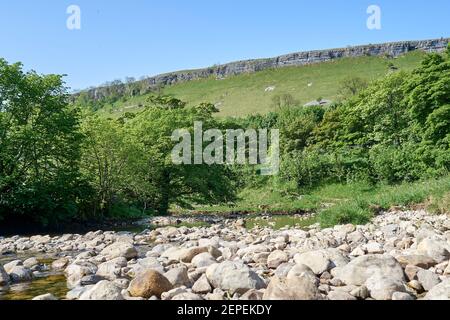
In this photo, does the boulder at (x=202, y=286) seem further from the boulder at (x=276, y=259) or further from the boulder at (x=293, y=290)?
the boulder at (x=276, y=259)

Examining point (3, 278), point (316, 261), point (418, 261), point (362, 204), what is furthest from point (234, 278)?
point (362, 204)

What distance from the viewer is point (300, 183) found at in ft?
129

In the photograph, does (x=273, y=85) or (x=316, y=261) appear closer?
(x=316, y=261)

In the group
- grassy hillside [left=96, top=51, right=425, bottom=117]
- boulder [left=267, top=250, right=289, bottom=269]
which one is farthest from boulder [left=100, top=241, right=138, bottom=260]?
grassy hillside [left=96, top=51, right=425, bottom=117]

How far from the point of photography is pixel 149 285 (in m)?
6.54

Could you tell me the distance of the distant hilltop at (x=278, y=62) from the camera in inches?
4336

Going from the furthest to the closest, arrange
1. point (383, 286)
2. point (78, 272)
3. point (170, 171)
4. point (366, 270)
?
point (170, 171)
point (78, 272)
point (366, 270)
point (383, 286)

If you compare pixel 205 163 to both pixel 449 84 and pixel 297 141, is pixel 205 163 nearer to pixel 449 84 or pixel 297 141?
pixel 449 84

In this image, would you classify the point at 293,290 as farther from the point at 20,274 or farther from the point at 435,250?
the point at 20,274

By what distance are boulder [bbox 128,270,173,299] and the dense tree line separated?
46.7ft

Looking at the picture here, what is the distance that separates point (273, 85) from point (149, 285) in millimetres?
97623

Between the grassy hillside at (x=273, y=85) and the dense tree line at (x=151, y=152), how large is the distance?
1435 inches
